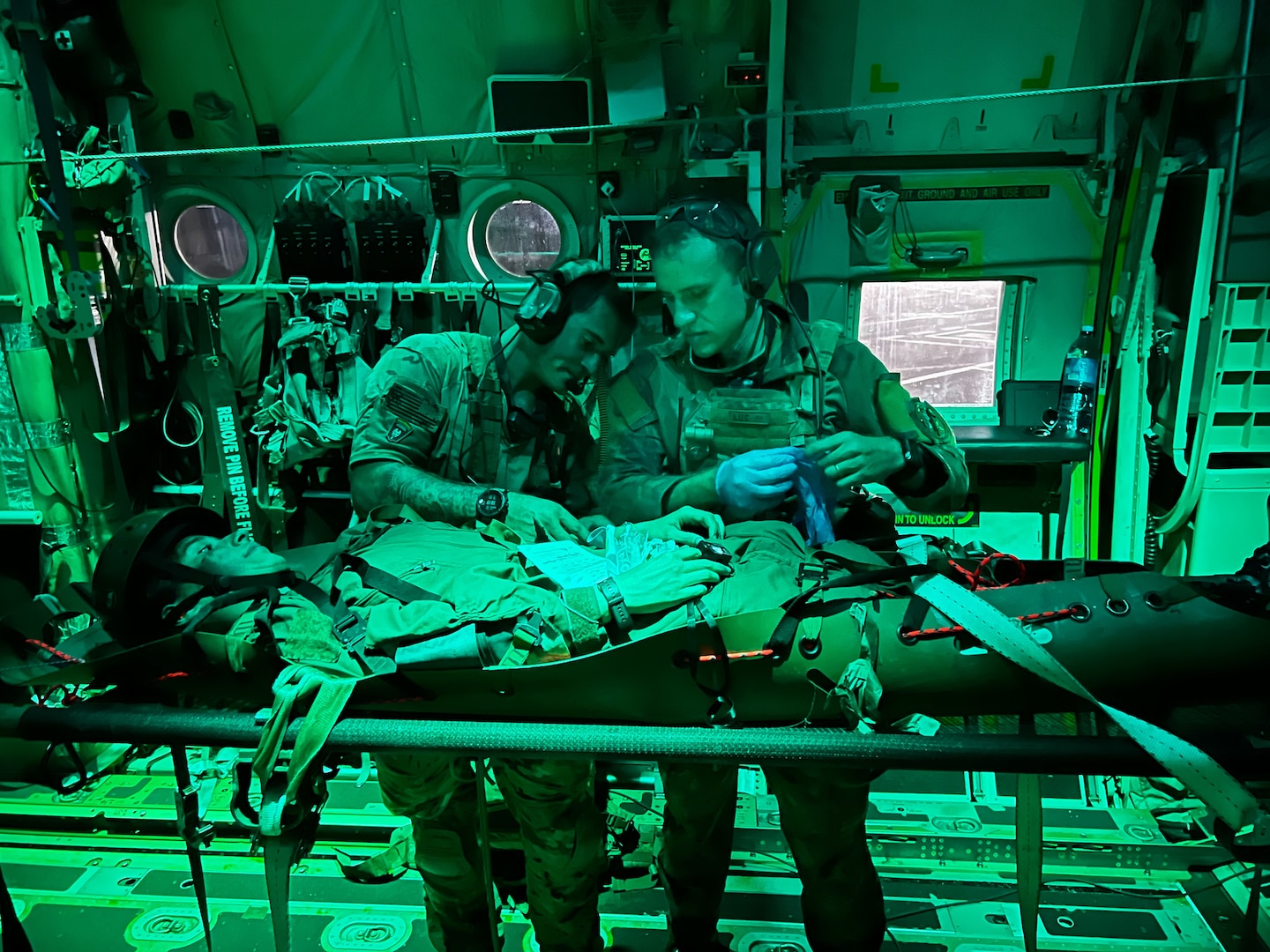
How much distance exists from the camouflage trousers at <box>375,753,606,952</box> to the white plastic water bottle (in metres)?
1.81

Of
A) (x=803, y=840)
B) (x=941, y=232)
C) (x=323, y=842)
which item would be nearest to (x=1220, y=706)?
(x=803, y=840)

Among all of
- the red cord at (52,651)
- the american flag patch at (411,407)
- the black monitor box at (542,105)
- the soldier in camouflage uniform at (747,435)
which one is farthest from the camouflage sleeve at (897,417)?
the red cord at (52,651)

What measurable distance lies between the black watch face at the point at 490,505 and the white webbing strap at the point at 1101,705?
1.15 metres

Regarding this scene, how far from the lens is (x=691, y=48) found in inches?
92.3

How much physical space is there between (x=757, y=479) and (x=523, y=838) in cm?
112

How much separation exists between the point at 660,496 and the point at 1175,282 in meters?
1.93

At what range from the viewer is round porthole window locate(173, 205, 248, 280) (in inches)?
101

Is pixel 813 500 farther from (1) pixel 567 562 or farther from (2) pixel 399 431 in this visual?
(2) pixel 399 431

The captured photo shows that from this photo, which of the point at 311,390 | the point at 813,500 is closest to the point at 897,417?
the point at 813,500

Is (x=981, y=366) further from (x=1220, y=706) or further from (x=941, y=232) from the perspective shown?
(x=1220, y=706)

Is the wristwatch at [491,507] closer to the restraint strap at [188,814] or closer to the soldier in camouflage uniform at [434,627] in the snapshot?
the soldier in camouflage uniform at [434,627]

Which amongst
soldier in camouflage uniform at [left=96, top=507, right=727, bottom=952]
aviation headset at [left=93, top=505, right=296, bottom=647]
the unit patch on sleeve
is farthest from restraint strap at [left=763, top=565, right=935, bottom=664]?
the unit patch on sleeve

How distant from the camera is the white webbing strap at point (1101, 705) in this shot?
1324 millimetres

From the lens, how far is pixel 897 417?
202cm
